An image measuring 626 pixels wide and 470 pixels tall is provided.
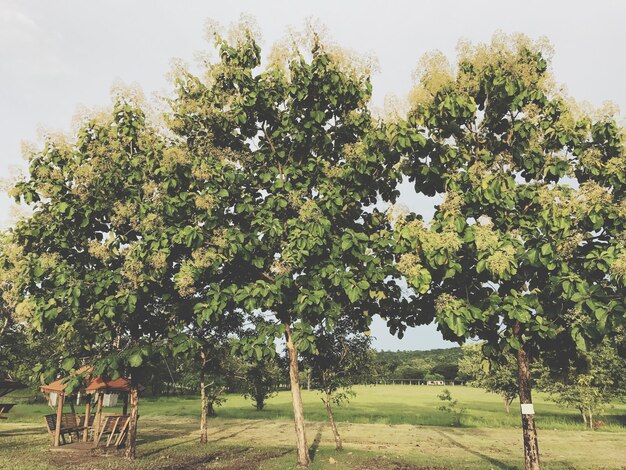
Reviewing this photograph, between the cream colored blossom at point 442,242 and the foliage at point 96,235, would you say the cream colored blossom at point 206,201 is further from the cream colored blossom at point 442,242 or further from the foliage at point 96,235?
the cream colored blossom at point 442,242

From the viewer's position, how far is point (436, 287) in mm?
11133

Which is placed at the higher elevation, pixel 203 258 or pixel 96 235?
pixel 96 235

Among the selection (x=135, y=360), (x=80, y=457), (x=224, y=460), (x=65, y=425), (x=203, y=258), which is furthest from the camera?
(x=65, y=425)

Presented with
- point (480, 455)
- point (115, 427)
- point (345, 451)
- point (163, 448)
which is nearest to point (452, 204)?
point (345, 451)

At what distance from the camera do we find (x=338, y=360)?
18.2m

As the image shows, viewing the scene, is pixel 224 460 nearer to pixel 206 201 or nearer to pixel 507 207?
pixel 206 201

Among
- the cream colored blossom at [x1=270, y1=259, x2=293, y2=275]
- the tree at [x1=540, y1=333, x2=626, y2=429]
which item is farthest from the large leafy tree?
the tree at [x1=540, y1=333, x2=626, y2=429]

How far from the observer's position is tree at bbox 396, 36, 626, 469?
9242mm

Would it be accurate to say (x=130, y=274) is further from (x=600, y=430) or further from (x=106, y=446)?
(x=600, y=430)

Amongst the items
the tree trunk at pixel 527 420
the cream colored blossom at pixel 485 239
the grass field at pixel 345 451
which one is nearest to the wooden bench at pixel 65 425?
the grass field at pixel 345 451

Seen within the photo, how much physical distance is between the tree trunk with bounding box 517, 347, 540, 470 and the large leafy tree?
3.70 meters

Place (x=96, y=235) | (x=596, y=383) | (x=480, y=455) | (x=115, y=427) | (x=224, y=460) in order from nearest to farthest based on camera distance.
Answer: (x=96, y=235), (x=224, y=460), (x=115, y=427), (x=480, y=455), (x=596, y=383)

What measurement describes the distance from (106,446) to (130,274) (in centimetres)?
886

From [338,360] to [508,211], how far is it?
34.1ft
